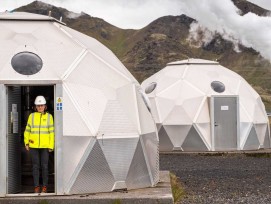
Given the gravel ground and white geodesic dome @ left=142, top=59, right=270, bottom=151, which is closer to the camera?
the gravel ground

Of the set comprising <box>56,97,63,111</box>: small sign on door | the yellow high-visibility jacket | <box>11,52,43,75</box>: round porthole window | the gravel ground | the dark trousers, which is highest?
<box>11,52,43,75</box>: round porthole window

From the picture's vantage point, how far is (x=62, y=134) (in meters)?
11.0

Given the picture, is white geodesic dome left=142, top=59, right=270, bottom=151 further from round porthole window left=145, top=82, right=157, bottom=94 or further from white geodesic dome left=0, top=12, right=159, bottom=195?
white geodesic dome left=0, top=12, right=159, bottom=195

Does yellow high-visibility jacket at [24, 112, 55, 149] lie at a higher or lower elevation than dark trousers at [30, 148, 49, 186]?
higher

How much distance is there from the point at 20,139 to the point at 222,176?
Result: 7.16 meters

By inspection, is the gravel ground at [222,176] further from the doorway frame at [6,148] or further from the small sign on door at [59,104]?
the small sign on door at [59,104]

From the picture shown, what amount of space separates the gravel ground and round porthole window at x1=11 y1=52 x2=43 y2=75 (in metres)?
4.04

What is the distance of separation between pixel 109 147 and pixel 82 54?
2116mm

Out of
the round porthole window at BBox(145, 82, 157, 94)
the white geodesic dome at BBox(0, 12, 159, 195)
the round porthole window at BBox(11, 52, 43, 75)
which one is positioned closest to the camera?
the white geodesic dome at BBox(0, 12, 159, 195)

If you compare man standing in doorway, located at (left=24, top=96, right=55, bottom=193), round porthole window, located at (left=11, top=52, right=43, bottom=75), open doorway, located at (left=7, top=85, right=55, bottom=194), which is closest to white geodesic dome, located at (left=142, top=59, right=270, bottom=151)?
open doorway, located at (left=7, top=85, right=55, bottom=194)

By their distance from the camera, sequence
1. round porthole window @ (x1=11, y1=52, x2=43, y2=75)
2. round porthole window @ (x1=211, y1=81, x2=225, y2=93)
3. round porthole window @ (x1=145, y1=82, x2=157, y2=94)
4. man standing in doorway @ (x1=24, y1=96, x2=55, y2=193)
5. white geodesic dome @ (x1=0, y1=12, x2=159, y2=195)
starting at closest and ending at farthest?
1. man standing in doorway @ (x1=24, y1=96, x2=55, y2=193)
2. white geodesic dome @ (x1=0, y1=12, x2=159, y2=195)
3. round porthole window @ (x1=11, y1=52, x2=43, y2=75)
4. round porthole window @ (x1=211, y1=81, x2=225, y2=93)
5. round porthole window @ (x1=145, y1=82, x2=157, y2=94)

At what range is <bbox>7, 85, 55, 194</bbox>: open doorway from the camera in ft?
36.7

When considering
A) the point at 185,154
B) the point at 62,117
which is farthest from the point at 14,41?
the point at 185,154

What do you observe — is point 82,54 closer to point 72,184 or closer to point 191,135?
point 72,184
